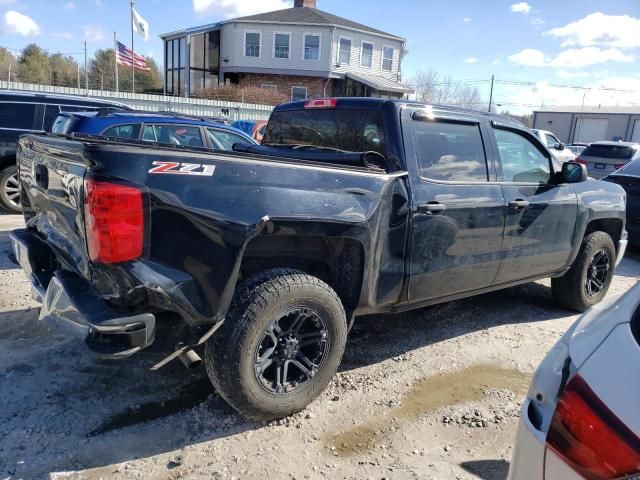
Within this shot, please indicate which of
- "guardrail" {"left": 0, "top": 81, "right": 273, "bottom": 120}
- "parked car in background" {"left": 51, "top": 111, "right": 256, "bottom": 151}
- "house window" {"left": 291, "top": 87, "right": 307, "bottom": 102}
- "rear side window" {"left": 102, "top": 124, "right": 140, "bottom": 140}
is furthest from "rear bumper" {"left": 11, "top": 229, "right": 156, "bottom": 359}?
"house window" {"left": 291, "top": 87, "right": 307, "bottom": 102}

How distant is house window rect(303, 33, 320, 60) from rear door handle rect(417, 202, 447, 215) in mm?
29146

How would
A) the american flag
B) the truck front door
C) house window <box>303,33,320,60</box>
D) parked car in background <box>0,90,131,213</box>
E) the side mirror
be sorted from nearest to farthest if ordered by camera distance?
1. the truck front door
2. the side mirror
3. parked car in background <box>0,90,131,213</box>
4. the american flag
5. house window <box>303,33,320,60</box>

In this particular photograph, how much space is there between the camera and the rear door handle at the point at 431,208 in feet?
11.2

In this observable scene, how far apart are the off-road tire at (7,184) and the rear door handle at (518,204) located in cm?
726

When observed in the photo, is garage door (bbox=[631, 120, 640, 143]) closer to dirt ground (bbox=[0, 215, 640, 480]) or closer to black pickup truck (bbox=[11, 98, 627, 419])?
black pickup truck (bbox=[11, 98, 627, 419])

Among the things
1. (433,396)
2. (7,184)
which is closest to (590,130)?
(7,184)

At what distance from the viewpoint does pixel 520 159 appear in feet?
14.2

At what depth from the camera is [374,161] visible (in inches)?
137

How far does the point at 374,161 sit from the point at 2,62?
5943 centimetres

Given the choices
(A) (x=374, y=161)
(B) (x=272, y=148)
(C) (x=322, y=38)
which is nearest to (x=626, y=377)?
(A) (x=374, y=161)

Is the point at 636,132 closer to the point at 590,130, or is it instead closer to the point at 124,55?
the point at 590,130

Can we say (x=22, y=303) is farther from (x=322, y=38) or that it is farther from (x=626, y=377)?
(x=322, y=38)

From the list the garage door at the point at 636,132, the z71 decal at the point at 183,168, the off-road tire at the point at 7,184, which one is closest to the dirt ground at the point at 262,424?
the z71 decal at the point at 183,168

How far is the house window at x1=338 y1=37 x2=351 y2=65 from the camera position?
102 ft
